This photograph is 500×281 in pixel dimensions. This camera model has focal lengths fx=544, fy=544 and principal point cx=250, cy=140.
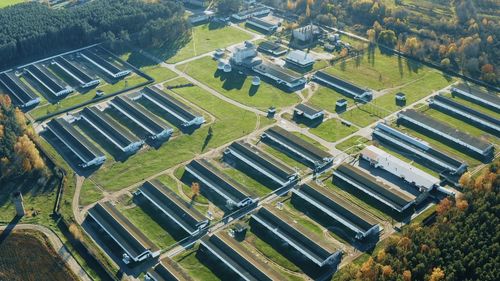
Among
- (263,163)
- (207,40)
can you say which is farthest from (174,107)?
(207,40)

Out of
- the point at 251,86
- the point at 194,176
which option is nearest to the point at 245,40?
the point at 251,86

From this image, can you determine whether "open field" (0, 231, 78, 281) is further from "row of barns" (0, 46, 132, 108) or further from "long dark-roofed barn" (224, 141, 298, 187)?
"row of barns" (0, 46, 132, 108)

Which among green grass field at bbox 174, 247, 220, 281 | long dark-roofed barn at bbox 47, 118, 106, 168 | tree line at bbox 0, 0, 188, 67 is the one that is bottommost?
green grass field at bbox 174, 247, 220, 281

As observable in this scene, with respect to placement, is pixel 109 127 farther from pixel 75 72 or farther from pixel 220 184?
pixel 75 72

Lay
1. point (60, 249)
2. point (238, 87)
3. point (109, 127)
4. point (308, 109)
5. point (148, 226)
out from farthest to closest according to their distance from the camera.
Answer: point (238, 87), point (308, 109), point (109, 127), point (148, 226), point (60, 249)

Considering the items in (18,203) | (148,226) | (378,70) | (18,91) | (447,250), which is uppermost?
(447,250)

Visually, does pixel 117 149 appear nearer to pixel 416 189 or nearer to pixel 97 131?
pixel 97 131

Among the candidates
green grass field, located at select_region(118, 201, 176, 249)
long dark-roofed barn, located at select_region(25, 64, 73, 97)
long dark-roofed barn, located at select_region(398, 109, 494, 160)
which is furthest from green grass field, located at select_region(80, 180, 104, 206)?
long dark-roofed barn, located at select_region(398, 109, 494, 160)
